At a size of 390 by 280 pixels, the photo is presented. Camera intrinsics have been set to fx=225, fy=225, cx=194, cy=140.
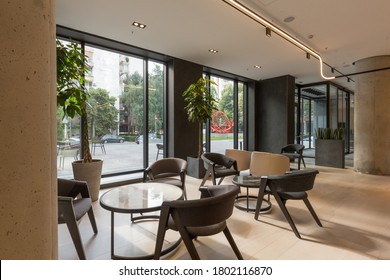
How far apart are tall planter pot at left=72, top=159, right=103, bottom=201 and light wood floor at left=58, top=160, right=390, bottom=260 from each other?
295mm

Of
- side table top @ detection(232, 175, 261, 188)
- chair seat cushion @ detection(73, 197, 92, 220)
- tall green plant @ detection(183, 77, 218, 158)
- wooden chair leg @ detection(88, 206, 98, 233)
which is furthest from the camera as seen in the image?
tall green plant @ detection(183, 77, 218, 158)

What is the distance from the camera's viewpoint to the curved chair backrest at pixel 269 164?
3.98 m

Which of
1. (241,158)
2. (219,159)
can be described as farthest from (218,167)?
(241,158)

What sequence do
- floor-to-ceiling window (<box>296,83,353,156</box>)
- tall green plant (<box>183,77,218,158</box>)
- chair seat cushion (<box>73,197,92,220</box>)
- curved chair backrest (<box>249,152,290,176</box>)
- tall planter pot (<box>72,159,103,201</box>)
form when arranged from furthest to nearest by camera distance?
floor-to-ceiling window (<box>296,83,353,156</box>)
tall green plant (<box>183,77,218,158</box>)
curved chair backrest (<box>249,152,290,176</box>)
tall planter pot (<box>72,159,103,201</box>)
chair seat cushion (<box>73,197,92,220</box>)

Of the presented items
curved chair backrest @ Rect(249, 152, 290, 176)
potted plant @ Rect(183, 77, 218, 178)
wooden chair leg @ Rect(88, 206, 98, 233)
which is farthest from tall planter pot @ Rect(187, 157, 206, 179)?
wooden chair leg @ Rect(88, 206, 98, 233)

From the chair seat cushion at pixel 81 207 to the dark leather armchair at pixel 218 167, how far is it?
7.19 feet

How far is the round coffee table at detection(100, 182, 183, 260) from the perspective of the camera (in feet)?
7.06

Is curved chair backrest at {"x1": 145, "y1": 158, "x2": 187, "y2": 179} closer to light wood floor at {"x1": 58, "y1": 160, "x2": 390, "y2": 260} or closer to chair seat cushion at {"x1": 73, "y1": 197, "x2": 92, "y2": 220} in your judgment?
light wood floor at {"x1": 58, "y1": 160, "x2": 390, "y2": 260}

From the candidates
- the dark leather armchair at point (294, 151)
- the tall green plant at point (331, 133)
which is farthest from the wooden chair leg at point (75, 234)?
the tall green plant at point (331, 133)

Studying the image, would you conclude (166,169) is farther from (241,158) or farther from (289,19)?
(289,19)

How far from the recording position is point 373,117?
19.9 feet

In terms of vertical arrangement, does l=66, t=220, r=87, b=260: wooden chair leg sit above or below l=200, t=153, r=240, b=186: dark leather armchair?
below

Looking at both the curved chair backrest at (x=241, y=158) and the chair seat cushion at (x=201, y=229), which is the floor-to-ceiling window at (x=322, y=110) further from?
the chair seat cushion at (x=201, y=229)

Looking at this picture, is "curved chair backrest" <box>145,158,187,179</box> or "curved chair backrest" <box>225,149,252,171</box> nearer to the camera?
"curved chair backrest" <box>145,158,187,179</box>
